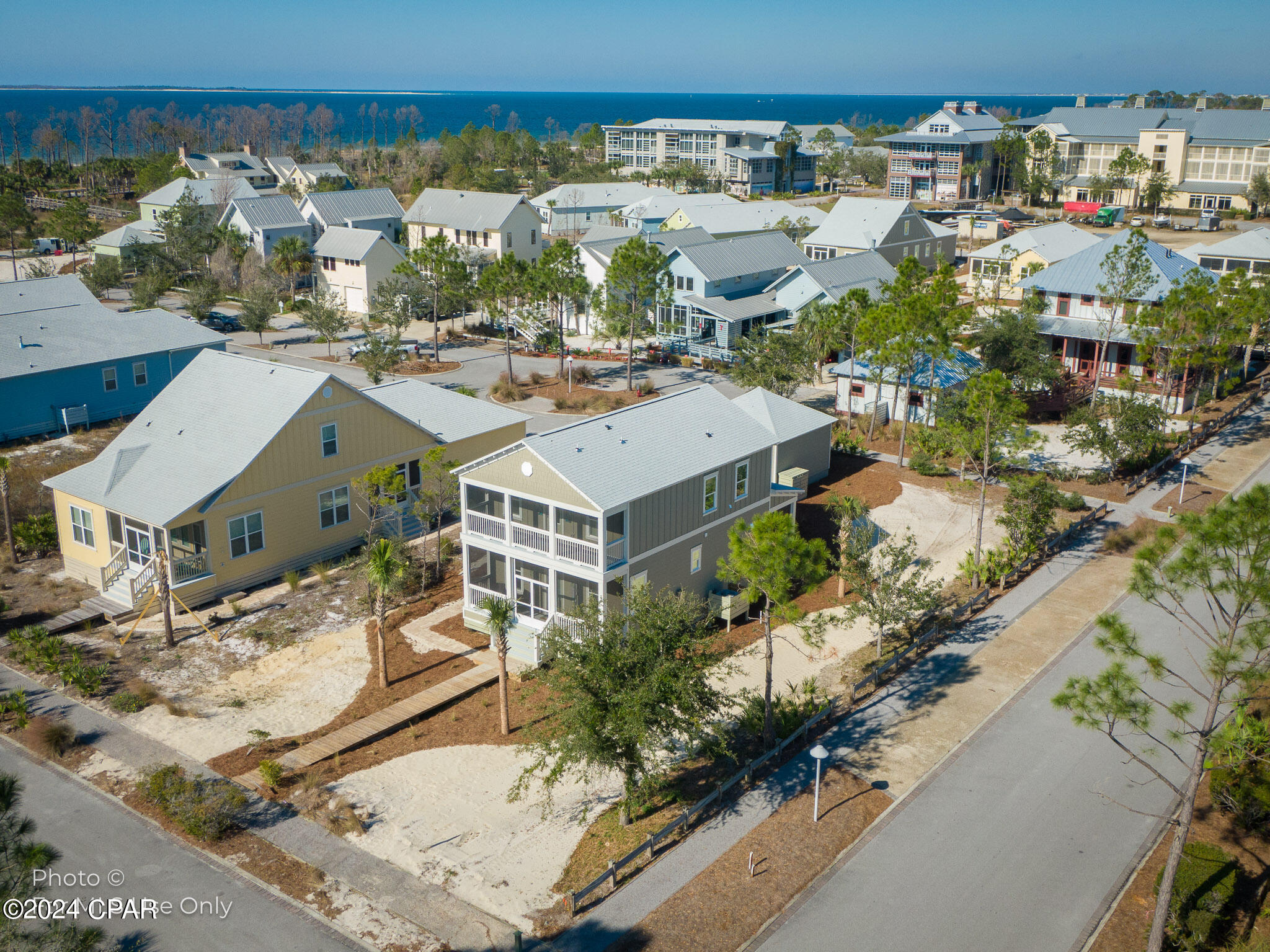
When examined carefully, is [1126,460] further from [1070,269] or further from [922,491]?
[1070,269]

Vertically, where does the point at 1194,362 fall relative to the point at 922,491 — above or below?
above

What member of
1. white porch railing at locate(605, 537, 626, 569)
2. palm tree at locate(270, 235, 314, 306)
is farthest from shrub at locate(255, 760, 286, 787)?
palm tree at locate(270, 235, 314, 306)

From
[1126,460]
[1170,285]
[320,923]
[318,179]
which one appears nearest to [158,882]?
[320,923]

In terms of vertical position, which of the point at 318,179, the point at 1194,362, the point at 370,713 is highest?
the point at 318,179

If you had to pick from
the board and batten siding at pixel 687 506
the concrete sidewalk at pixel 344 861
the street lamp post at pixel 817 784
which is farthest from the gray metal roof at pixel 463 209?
the street lamp post at pixel 817 784

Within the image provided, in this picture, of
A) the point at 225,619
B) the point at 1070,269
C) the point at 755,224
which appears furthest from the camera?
the point at 755,224
